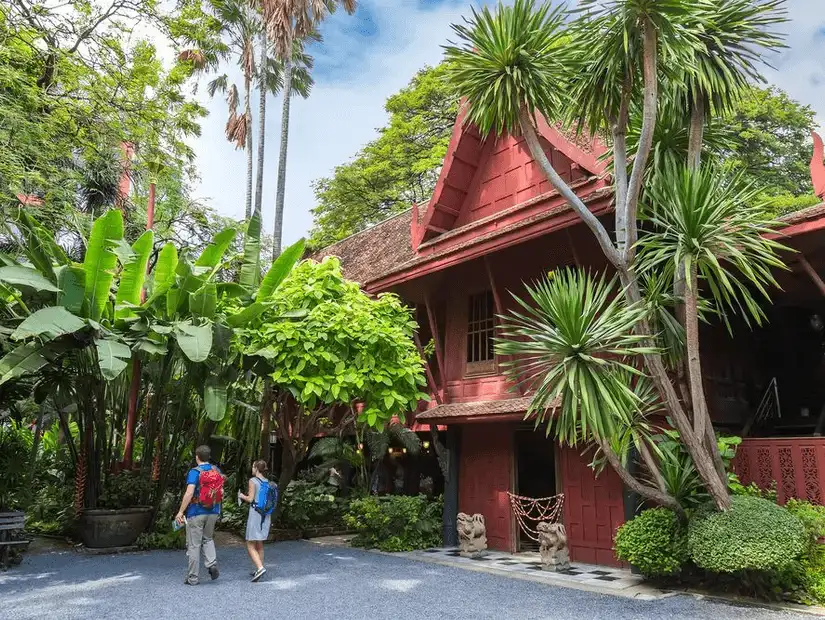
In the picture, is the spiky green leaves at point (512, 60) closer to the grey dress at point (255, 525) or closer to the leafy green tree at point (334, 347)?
the leafy green tree at point (334, 347)

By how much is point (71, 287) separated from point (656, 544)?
28.0 ft

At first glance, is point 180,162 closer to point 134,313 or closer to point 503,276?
point 134,313

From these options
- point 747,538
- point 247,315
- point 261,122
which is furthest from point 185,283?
point 261,122

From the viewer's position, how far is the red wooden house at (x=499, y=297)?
9.66m

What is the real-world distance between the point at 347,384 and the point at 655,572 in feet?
15.9

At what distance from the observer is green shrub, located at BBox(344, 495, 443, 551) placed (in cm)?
1116

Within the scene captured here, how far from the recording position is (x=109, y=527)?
10.5 m

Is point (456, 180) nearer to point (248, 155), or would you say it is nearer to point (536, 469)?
point (536, 469)

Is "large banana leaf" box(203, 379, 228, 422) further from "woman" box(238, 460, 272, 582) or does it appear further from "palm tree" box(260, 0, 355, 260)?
"palm tree" box(260, 0, 355, 260)

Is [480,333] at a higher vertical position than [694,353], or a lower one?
higher

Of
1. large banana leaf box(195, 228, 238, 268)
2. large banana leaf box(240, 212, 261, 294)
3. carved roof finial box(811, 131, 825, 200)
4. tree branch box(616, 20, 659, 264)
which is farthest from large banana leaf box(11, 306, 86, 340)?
carved roof finial box(811, 131, 825, 200)

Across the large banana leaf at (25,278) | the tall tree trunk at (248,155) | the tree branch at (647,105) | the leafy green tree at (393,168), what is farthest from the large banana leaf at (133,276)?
the leafy green tree at (393,168)

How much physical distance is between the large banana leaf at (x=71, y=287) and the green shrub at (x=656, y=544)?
8104 millimetres

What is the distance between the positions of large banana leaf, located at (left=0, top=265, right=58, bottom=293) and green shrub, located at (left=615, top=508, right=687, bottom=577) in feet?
27.5
